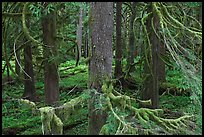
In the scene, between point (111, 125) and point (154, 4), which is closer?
point (111, 125)

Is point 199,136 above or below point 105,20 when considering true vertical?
below

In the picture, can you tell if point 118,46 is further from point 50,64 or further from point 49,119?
point 49,119

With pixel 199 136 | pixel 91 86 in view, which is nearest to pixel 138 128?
pixel 199 136

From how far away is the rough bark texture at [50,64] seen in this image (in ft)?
31.0

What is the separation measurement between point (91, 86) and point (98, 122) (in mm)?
709

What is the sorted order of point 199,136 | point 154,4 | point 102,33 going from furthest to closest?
point 154,4, point 102,33, point 199,136

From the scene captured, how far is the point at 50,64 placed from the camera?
9.40m

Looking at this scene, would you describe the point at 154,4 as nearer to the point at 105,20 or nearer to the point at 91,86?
the point at 105,20

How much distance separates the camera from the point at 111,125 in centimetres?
462

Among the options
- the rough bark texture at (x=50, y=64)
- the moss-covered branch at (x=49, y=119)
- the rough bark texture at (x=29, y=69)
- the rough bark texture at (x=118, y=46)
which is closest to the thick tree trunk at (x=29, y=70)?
the rough bark texture at (x=29, y=69)

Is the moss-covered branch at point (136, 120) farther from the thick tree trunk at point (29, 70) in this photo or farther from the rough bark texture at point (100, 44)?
the thick tree trunk at point (29, 70)

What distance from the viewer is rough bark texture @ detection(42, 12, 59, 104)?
9461 millimetres

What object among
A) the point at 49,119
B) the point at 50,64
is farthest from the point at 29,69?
the point at 49,119

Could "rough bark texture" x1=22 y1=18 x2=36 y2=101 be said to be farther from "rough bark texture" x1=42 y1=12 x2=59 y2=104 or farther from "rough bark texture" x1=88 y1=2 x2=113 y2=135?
"rough bark texture" x1=88 y1=2 x2=113 y2=135
